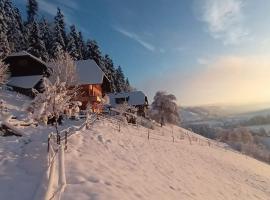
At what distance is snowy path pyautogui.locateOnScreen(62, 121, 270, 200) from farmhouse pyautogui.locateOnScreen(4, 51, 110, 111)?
31.8 m

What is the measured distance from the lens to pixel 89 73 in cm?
5975

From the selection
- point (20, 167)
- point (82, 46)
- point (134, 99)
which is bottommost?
point (20, 167)

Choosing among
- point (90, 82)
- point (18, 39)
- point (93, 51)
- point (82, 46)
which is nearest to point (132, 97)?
point (93, 51)

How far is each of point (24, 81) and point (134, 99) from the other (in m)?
39.2

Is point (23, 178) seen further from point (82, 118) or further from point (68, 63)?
point (68, 63)

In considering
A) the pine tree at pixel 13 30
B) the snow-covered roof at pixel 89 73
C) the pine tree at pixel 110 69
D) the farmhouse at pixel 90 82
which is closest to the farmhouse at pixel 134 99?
the pine tree at pixel 110 69

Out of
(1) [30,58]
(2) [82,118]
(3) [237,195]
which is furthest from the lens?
(1) [30,58]

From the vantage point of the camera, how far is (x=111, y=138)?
24047 mm

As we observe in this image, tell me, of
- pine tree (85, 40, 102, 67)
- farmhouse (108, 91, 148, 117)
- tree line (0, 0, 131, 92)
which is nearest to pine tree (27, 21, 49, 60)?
tree line (0, 0, 131, 92)

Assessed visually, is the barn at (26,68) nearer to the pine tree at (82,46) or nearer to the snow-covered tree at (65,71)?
the snow-covered tree at (65,71)

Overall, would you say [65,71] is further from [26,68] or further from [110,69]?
[110,69]

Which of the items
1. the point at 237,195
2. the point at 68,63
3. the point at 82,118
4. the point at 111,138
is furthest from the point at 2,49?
the point at 237,195

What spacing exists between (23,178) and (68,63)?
43.1 m

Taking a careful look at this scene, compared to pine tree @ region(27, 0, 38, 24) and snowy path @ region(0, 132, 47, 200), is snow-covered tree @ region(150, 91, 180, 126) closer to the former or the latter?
pine tree @ region(27, 0, 38, 24)
